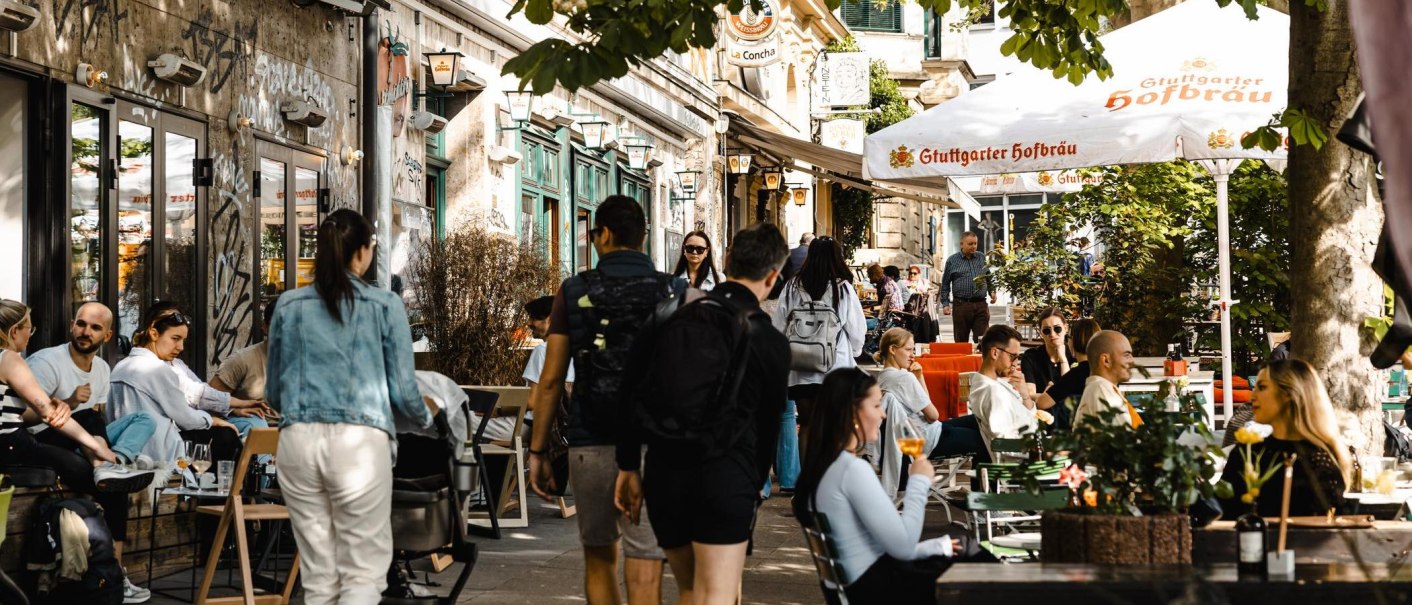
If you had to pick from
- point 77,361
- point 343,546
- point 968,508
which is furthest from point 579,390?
point 77,361

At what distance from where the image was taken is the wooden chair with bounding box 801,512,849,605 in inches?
217

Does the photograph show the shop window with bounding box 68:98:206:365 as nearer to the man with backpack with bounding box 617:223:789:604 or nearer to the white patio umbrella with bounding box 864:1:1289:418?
the white patio umbrella with bounding box 864:1:1289:418

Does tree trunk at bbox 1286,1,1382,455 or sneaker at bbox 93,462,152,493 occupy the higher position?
tree trunk at bbox 1286,1,1382,455

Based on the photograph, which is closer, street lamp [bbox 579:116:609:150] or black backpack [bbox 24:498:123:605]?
black backpack [bbox 24:498:123:605]

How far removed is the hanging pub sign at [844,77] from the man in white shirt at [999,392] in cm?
2727

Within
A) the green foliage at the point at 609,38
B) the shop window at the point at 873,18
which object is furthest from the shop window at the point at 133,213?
the shop window at the point at 873,18

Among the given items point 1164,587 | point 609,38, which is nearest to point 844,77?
point 609,38

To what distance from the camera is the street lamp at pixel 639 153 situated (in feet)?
76.9

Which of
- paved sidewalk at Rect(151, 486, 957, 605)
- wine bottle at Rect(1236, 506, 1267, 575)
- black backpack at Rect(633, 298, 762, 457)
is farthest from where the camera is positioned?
paved sidewalk at Rect(151, 486, 957, 605)

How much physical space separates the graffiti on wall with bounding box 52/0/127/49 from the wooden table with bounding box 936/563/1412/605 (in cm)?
766

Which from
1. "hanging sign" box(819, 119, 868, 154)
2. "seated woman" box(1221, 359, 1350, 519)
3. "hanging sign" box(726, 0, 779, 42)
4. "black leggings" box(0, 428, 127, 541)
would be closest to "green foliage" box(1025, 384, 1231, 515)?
"seated woman" box(1221, 359, 1350, 519)

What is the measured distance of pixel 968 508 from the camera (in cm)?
639

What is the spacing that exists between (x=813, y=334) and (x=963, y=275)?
1045 cm

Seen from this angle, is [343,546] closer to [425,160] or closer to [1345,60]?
[1345,60]
